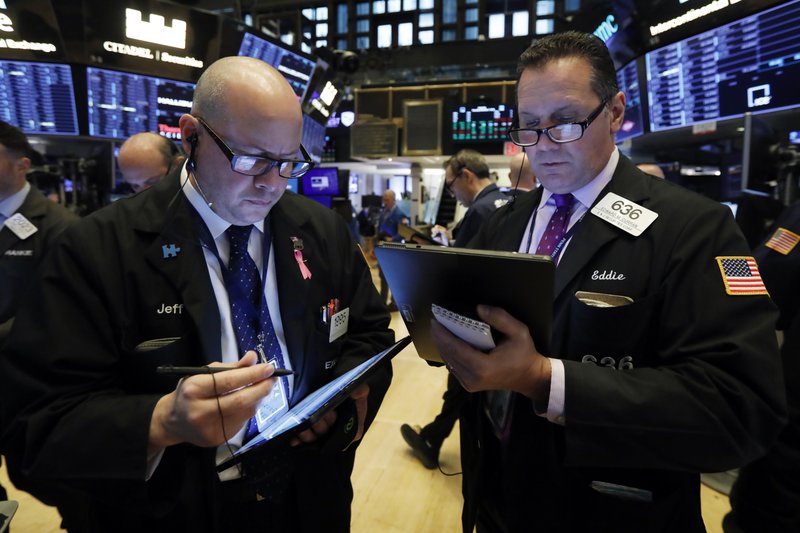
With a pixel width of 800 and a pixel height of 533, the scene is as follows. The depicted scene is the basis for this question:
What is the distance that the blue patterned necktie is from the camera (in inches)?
45.0

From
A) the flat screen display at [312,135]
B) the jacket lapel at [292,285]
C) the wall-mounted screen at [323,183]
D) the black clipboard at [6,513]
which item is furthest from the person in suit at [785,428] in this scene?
the wall-mounted screen at [323,183]

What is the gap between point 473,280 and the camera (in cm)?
85

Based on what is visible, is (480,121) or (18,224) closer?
(18,224)

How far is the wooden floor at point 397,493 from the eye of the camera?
2344mm

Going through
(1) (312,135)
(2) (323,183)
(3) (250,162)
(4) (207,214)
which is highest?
(1) (312,135)

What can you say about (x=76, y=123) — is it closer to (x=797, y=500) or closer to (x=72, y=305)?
(x=72, y=305)

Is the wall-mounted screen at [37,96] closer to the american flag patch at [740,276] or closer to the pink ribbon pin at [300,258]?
the pink ribbon pin at [300,258]

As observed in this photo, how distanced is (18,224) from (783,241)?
3588 mm

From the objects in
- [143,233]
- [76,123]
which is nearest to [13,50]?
[76,123]

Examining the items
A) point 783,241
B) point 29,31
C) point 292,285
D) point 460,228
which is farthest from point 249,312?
point 29,31

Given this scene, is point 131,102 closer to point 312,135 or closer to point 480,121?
point 312,135

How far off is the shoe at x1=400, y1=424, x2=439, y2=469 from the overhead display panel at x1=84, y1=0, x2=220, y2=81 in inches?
136

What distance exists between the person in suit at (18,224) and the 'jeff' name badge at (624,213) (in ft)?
8.20

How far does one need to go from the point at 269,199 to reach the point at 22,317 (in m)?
0.61
